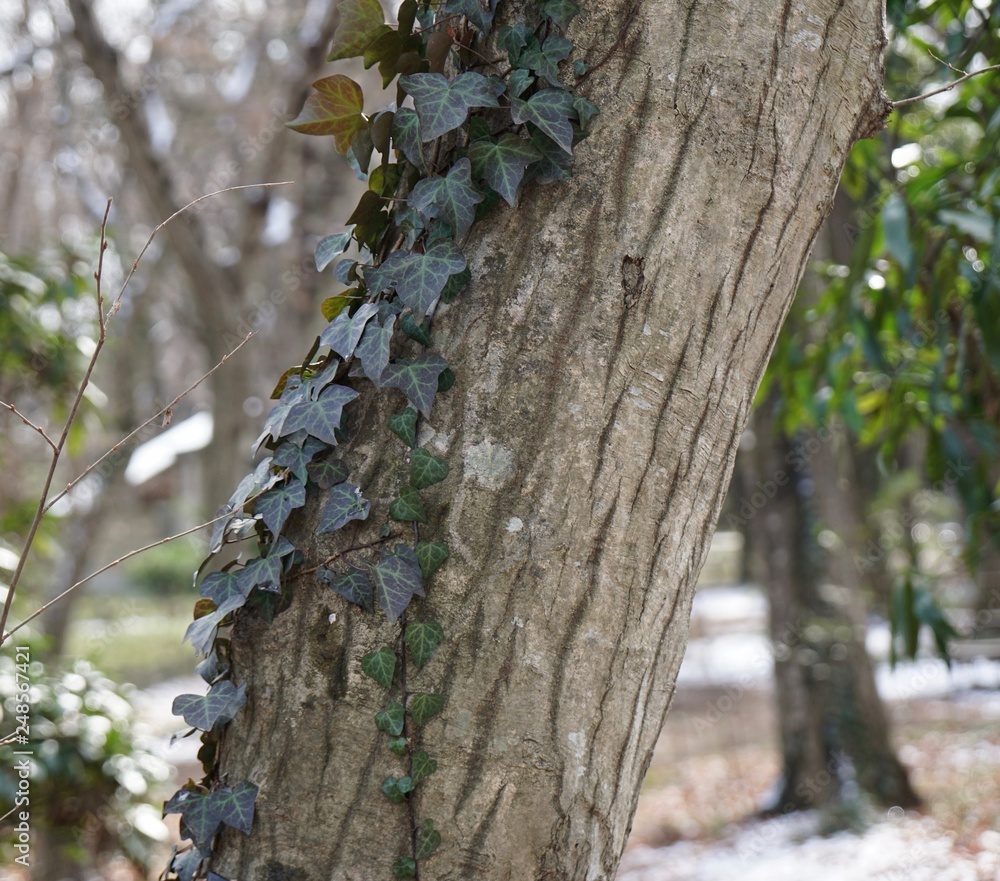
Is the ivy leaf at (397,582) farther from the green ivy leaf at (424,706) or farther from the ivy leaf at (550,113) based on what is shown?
the ivy leaf at (550,113)

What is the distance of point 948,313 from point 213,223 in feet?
29.1

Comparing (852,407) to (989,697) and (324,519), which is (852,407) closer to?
(324,519)

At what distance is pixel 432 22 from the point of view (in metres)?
1.02

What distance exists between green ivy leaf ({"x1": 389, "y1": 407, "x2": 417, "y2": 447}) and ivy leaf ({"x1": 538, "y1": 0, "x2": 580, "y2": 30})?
18.8 inches

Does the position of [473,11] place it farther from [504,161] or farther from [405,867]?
[405,867]

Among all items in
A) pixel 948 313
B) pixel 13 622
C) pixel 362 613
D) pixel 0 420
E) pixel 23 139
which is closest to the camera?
pixel 362 613

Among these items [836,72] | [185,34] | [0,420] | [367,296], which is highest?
[185,34]

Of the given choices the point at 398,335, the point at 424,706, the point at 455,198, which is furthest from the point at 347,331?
the point at 424,706

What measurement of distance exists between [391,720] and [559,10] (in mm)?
812

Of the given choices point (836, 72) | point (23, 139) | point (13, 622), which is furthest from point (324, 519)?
point (23, 139)

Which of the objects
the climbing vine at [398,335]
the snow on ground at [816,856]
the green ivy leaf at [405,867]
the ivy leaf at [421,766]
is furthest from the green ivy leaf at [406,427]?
the snow on ground at [816,856]

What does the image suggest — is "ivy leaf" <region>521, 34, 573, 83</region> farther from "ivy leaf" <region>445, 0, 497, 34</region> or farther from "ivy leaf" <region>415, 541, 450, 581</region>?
"ivy leaf" <region>415, 541, 450, 581</region>

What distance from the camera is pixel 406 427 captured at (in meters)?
0.94

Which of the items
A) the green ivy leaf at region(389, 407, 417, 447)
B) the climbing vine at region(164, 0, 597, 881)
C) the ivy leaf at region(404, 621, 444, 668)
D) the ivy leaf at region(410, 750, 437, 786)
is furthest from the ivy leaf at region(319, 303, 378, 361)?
the ivy leaf at region(410, 750, 437, 786)
